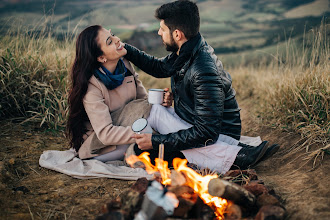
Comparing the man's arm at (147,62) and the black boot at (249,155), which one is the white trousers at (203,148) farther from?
the man's arm at (147,62)

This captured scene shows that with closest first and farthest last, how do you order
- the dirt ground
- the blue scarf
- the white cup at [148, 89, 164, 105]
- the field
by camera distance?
1. the dirt ground
2. the field
3. the blue scarf
4. the white cup at [148, 89, 164, 105]

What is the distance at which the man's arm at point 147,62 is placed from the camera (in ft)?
12.3

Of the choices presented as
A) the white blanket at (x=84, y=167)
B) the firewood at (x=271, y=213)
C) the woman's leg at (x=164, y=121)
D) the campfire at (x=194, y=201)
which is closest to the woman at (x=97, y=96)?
the white blanket at (x=84, y=167)

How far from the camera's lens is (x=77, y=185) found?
2883 millimetres

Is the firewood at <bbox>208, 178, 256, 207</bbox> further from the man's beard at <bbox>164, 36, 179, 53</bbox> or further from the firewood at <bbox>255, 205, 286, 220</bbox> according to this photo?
the man's beard at <bbox>164, 36, 179, 53</bbox>

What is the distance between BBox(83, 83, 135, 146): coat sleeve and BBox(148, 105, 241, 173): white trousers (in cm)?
36

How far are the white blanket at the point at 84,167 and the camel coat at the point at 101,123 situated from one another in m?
0.14

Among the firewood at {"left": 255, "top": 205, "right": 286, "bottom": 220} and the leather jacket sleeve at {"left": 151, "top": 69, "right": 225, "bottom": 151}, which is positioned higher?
the leather jacket sleeve at {"left": 151, "top": 69, "right": 225, "bottom": 151}

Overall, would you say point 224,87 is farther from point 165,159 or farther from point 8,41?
point 8,41

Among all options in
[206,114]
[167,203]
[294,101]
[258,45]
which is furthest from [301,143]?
[258,45]

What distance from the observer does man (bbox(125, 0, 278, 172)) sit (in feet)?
9.39

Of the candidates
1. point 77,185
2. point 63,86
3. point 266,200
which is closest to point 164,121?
point 77,185

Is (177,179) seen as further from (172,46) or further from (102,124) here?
(172,46)

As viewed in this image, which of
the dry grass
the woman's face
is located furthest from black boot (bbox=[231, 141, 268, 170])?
the woman's face
